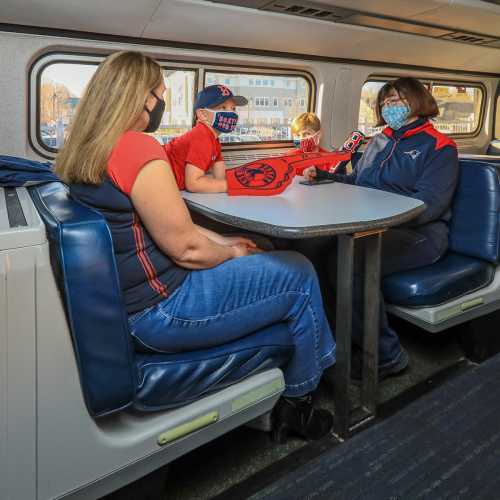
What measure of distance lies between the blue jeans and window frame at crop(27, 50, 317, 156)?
189 centimetres

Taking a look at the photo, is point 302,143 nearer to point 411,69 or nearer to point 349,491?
point 411,69

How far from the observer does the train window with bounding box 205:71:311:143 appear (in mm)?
3635

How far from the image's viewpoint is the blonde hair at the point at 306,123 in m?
3.66

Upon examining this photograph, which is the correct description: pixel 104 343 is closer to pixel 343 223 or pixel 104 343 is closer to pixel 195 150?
pixel 343 223

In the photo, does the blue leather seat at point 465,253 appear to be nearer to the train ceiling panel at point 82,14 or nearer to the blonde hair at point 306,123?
the blonde hair at point 306,123

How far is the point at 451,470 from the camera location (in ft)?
5.11

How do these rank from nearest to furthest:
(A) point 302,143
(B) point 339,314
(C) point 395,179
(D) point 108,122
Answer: (D) point 108,122, (B) point 339,314, (C) point 395,179, (A) point 302,143

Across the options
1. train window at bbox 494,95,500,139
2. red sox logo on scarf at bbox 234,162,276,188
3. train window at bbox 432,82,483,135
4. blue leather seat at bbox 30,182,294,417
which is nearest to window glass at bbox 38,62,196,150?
red sox logo on scarf at bbox 234,162,276,188

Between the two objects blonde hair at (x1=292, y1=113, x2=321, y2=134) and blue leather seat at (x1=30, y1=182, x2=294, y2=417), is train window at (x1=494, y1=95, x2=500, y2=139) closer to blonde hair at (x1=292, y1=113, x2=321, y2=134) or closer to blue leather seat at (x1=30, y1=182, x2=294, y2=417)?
blonde hair at (x1=292, y1=113, x2=321, y2=134)

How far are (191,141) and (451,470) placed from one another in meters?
1.81

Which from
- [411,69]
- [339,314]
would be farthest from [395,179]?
[411,69]

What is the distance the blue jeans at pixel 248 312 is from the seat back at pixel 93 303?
0.16 meters

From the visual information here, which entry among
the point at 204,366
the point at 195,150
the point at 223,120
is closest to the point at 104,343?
the point at 204,366

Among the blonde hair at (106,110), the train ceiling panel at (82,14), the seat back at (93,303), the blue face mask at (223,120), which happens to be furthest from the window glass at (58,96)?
the seat back at (93,303)
